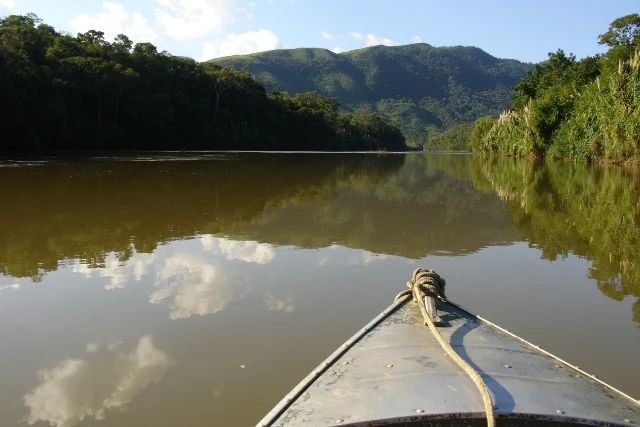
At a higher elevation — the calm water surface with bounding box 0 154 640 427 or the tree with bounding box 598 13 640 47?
the tree with bounding box 598 13 640 47

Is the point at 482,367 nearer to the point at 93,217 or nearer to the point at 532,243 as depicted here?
the point at 532,243

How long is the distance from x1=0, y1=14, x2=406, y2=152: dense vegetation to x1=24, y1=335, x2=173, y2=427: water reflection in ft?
106

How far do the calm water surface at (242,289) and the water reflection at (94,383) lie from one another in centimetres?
1

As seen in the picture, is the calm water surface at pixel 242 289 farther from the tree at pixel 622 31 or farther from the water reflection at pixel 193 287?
the tree at pixel 622 31

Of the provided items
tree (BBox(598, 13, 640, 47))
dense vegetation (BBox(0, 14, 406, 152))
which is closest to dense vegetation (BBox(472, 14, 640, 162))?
tree (BBox(598, 13, 640, 47))

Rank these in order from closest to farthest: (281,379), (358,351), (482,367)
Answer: (482,367)
(358,351)
(281,379)

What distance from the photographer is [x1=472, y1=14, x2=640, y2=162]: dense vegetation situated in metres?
22.1

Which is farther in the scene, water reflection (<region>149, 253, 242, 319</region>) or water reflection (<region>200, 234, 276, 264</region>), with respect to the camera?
water reflection (<region>200, 234, 276, 264</region>)

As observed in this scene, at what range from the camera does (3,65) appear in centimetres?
3138

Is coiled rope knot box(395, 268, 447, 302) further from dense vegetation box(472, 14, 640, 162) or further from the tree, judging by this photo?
the tree

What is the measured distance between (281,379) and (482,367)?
3.90 feet

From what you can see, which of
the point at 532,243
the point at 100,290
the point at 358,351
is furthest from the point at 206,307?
the point at 532,243

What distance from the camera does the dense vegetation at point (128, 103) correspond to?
110 feet

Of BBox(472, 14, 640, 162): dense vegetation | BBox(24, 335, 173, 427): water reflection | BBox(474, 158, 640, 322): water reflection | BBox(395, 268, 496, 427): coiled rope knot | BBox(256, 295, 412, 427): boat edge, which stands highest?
BBox(472, 14, 640, 162): dense vegetation
